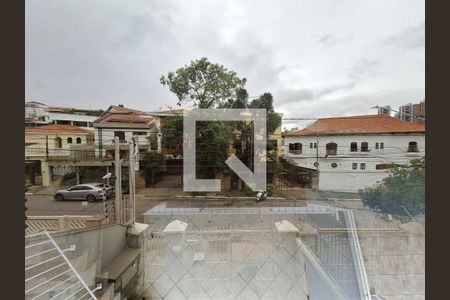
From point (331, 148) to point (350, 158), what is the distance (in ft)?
0.92

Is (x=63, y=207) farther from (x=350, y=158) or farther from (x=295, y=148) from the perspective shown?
(x=350, y=158)

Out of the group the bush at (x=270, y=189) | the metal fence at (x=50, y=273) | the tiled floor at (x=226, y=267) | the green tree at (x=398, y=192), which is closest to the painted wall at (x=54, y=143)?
the metal fence at (x=50, y=273)

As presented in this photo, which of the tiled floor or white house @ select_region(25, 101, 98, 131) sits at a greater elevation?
white house @ select_region(25, 101, 98, 131)

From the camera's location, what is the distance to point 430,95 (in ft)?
3.60

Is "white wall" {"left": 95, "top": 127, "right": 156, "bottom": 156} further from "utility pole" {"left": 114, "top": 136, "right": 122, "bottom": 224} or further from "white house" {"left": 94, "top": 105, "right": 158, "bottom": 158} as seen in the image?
"utility pole" {"left": 114, "top": 136, "right": 122, "bottom": 224}

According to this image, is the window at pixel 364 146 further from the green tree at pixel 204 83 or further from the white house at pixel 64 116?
the white house at pixel 64 116

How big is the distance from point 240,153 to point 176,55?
5.49 feet

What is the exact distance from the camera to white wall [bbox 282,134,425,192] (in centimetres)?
253

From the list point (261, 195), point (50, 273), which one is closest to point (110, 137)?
point (50, 273)

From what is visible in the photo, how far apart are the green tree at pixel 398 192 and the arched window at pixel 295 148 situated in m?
1.11

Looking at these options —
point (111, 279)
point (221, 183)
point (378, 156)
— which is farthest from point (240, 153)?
point (111, 279)

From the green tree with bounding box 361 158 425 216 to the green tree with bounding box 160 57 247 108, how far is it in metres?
2.04

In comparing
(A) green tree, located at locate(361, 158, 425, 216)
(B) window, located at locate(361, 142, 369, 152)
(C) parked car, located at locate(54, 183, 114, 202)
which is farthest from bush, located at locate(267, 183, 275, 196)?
(C) parked car, located at locate(54, 183, 114, 202)

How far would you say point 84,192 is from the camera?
2.49 meters
